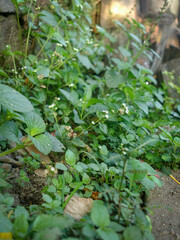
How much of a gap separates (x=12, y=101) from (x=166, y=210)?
3.27ft

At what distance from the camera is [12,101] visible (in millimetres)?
1160

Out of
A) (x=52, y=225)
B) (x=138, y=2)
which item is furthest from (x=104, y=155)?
(x=138, y=2)

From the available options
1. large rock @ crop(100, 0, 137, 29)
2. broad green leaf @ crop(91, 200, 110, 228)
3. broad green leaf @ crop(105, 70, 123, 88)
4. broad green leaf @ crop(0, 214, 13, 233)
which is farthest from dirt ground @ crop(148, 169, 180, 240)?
large rock @ crop(100, 0, 137, 29)

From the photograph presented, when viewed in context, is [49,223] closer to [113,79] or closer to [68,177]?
[68,177]

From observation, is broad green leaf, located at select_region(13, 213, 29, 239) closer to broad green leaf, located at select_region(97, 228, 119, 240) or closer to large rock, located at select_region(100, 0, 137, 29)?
broad green leaf, located at select_region(97, 228, 119, 240)

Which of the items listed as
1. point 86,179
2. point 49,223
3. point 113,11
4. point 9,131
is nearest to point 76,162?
point 86,179

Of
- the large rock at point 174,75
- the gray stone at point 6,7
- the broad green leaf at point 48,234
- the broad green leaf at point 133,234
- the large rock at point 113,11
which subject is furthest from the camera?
the large rock at point 113,11

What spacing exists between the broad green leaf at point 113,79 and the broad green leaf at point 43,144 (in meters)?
1.12

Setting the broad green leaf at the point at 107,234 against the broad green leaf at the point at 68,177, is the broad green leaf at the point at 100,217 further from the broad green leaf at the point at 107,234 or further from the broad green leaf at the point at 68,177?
the broad green leaf at the point at 68,177

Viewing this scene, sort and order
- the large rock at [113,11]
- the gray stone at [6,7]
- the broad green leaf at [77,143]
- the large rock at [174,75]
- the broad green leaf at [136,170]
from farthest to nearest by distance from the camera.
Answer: the large rock at [113,11] < the large rock at [174,75] < the gray stone at [6,7] < the broad green leaf at [77,143] < the broad green leaf at [136,170]

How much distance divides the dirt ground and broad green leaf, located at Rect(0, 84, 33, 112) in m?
0.77

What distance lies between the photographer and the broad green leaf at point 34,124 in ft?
4.11

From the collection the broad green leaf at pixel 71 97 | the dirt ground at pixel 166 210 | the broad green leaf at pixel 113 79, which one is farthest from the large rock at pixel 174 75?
the dirt ground at pixel 166 210

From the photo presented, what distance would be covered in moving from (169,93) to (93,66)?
39.6 inches
